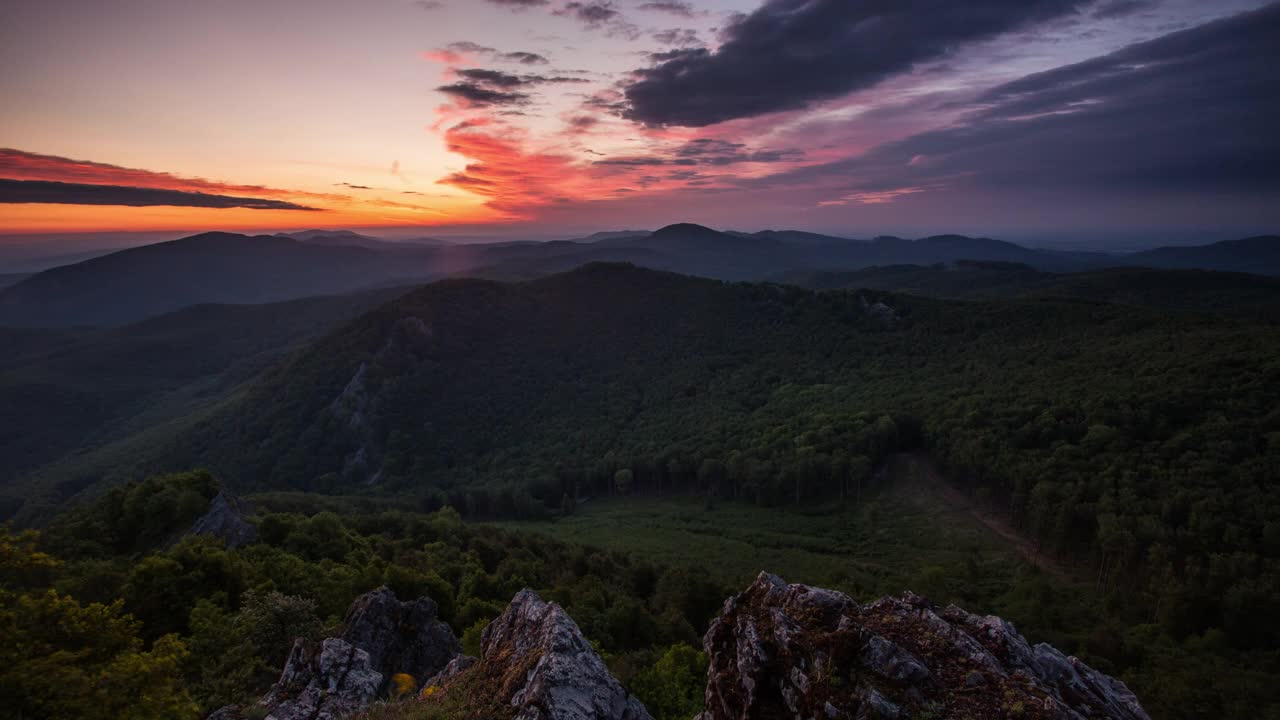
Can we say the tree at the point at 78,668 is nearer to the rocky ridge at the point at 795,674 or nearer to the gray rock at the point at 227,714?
the gray rock at the point at 227,714

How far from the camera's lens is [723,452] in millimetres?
105750

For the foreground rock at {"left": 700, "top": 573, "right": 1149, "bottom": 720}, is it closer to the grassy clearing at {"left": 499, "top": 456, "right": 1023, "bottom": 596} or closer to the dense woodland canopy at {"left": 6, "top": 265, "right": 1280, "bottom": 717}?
the dense woodland canopy at {"left": 6, "top": 265, "right": 1280, "bottom": 717}

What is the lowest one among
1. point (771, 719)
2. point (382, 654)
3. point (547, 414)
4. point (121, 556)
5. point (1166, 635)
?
point (547, 414)

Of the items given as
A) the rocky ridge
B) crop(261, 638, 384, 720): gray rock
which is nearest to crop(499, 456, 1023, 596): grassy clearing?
the rocky ridge

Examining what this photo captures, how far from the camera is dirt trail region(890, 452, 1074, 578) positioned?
6158cm

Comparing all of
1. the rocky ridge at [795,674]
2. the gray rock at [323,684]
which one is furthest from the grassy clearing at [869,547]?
the rocky ridge at [795,674]

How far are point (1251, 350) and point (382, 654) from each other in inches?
4370

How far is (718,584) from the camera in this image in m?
43.9

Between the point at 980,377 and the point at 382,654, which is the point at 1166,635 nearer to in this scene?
the point at 382,654

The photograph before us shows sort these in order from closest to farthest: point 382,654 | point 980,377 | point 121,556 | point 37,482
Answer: point 382,654 < point 121,556 < point 980,377 < point 37,482

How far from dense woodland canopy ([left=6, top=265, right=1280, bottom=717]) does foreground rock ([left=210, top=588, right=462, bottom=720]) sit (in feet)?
9.79

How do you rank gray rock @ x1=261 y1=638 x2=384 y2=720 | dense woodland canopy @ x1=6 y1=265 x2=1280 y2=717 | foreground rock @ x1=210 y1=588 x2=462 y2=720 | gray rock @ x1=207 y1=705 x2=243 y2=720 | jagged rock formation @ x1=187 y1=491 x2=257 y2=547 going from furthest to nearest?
jagged rock formation @ x1=187 y1=491 x2=257 y2=547 → dense woodland canopy @ x1=6 y1=265 x2=1280 y2=717 → foreground rock @ x1=210 y1=588 x2=462 y2=720 → gray rock @ x1=261 y1=638 x2=384 y2=720 → gray rock @ x1=207 y1=705 x2=243 y2=720

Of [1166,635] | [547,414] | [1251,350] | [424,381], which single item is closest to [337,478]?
[424,381]

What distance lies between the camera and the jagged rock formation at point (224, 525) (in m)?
39.9
